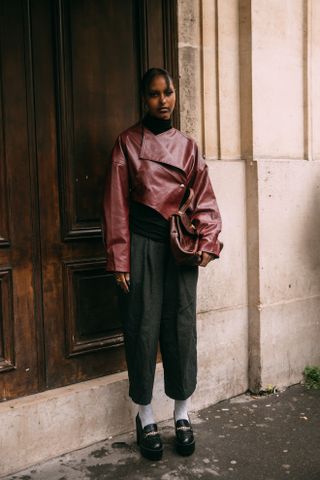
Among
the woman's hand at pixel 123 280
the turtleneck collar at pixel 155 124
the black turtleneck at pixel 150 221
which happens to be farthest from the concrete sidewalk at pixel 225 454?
the turtleneck collar at pixel 155 124

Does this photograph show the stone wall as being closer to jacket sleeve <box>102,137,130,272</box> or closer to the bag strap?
the bag strap

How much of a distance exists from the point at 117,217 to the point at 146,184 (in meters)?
0.26

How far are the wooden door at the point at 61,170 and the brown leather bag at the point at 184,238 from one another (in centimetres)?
65

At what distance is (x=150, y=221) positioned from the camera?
136 inches

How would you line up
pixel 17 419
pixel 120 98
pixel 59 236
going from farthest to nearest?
pixel 120 98 < pixel 59 236 < pixel 17 419

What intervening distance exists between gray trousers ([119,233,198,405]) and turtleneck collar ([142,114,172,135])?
0.64m

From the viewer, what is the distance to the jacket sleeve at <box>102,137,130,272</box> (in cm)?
334

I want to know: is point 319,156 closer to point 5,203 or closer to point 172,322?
point 172,322

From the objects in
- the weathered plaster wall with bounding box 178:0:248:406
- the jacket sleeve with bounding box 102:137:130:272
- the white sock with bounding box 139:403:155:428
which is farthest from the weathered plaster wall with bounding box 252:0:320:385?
the jacket sleeve with bounding box 102:137:130:272

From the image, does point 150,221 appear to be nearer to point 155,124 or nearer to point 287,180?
point 155,124

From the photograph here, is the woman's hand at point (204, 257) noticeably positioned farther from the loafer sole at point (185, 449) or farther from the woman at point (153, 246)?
the loafer sole at point (185, 449)

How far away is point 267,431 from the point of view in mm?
3918

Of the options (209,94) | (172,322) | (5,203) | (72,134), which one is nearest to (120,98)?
(72,134)

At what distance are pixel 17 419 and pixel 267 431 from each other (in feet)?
5.43
